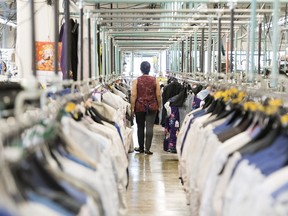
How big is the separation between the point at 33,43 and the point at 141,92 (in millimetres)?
5168

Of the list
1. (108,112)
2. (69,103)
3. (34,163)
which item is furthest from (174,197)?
(34,163)

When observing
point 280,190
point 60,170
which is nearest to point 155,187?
point 60,170

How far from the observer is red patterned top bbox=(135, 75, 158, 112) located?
746cm

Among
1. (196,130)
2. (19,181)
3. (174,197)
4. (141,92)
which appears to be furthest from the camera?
(141,92)

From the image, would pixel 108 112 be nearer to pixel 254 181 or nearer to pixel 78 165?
pixel 78 165

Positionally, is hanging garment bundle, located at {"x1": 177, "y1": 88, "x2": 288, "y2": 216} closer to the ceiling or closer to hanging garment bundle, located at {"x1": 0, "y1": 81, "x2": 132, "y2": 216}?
hanging garment bundle, located at {"x1": 0, "y1": 81, "x2": 132, "y2": 216}

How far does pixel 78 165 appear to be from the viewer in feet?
6.36

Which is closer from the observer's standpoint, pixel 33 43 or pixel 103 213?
pixel 103 213

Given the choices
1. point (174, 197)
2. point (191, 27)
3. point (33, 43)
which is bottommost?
point (174, 197)

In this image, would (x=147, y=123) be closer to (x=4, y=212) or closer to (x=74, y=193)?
(x=74, y=193)

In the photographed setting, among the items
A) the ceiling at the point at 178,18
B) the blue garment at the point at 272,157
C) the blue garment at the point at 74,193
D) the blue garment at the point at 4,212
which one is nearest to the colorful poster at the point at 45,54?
the ceiling at the point at 178,18

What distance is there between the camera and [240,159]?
2045mm

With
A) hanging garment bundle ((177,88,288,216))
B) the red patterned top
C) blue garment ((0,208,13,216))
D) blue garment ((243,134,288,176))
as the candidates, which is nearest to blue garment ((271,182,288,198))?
hanging garment bundle ((177,88,288,216))

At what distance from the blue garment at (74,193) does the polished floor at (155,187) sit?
10.00 feet
